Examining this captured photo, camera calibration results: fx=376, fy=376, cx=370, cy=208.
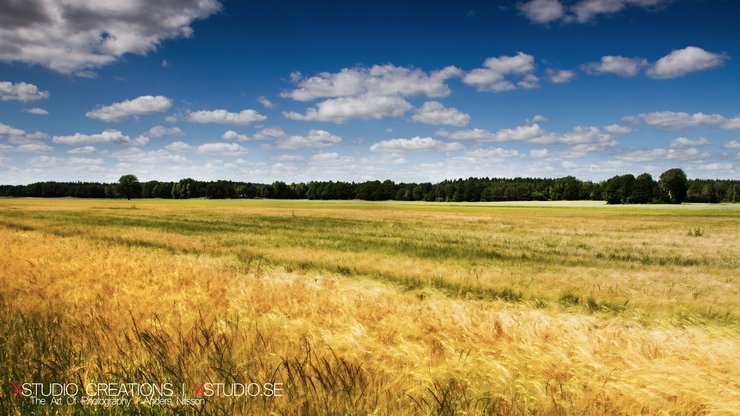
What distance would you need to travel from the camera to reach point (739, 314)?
7.72 metres

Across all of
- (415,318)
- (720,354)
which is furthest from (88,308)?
(720,354)

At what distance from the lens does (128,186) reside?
141 meters

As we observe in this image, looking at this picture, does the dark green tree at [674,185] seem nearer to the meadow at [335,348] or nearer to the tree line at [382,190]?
the tree line at [382,190]

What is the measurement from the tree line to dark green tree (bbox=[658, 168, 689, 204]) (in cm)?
83

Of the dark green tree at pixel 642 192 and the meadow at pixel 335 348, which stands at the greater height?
the dark green tree at pixel 642 192

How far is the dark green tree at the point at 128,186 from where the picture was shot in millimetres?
139875

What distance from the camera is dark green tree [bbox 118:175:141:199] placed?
5507 inches

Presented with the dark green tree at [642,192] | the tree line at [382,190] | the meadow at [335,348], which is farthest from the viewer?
the tree line at [382,190]

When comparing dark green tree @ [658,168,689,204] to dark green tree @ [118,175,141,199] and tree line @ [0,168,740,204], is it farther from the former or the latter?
dark green tree @ [118,175,141,199]

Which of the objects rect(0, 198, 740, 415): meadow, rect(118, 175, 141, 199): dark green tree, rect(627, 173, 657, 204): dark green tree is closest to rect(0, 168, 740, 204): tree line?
rect(118, 175, 141, 199): dark green tree

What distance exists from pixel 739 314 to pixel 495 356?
734 centimetres

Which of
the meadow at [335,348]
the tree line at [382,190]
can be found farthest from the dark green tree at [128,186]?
the meadow at [335,348]

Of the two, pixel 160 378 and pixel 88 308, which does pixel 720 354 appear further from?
pixel 88 308

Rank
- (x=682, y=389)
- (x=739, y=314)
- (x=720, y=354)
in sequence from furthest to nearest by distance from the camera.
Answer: (x=739, y=314) < (x=720, y=354) < (x=682, y=389)
